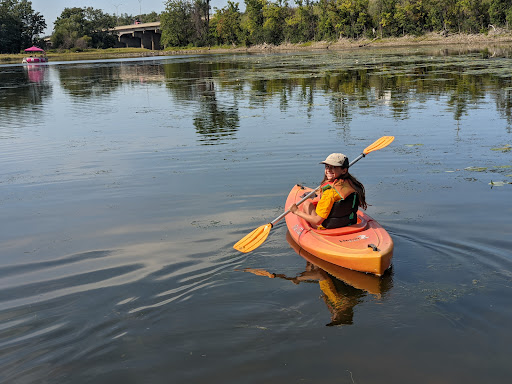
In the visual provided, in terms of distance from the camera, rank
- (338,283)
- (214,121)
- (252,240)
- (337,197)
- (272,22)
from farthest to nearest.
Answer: (272,22) < (214,121) < (252,240) < (337,197) < (338,283)

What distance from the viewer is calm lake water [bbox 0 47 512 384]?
3.72 metres

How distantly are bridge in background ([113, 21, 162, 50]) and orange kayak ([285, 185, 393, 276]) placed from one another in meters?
112

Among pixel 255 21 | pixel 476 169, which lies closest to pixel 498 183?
pixel 476 169

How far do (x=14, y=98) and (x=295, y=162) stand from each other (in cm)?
1807

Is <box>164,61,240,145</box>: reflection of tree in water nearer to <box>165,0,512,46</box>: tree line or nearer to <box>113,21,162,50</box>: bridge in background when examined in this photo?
<box>165,0,512,46</box>: tree line

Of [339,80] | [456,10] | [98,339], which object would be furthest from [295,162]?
[456,10]

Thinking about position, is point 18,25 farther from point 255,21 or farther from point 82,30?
point 255,21

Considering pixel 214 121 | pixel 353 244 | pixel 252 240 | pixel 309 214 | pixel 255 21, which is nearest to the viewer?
pixel 353 244

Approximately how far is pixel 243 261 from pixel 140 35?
117 metres

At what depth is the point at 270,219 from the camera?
669 centimetres

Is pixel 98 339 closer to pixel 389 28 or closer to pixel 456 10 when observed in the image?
pixel 456 10

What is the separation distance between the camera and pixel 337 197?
538 cm

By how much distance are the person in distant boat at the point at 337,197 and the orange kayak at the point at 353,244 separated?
0.35 feet

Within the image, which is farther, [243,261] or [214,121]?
[214,121]
